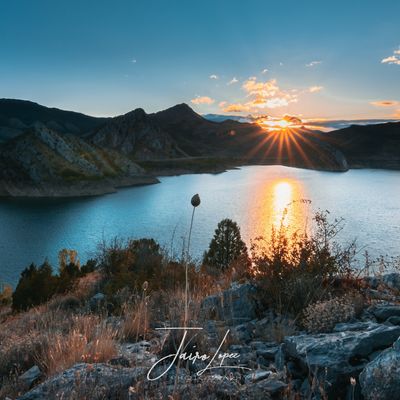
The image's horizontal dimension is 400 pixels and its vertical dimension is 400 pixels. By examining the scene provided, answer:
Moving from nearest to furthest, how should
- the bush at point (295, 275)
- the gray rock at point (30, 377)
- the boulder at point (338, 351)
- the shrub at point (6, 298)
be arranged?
the boulder at point (338, 351) < the gray rock at point (30, 377) < the bush at point (295, 275) < the shrub at point (6, 298)

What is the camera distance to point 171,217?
7150cm

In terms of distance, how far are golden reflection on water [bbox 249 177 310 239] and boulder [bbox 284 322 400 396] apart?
Result: 105 ft

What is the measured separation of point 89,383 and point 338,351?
2256 mm

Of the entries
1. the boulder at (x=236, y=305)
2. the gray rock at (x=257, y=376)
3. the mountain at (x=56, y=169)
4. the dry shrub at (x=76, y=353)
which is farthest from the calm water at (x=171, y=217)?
the gray rock at (x=257, y=376)

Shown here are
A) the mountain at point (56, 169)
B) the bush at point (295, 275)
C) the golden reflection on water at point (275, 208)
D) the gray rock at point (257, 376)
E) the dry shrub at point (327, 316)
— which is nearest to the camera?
the gray rock at point (257, 376)

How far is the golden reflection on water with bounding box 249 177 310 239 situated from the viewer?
178ft

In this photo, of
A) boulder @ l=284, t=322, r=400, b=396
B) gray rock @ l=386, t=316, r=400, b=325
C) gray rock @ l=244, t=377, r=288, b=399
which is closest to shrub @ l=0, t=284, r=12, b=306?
gray rock @ l=386, t=316, r=400, b=325

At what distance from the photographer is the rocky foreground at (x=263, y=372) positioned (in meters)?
3.26

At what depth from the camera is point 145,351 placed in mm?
4574

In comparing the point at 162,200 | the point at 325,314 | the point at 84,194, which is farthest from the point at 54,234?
the point at 325,314

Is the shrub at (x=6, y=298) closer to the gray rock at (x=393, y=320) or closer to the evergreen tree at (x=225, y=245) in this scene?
the evergreen tree at (x=225, y=245)

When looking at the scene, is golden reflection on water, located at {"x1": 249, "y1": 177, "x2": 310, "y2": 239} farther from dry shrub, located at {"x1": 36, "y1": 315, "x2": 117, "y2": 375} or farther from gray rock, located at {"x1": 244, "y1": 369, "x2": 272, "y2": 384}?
gray rock, located at {"x1": 244, "y1": 369, "x2": 272, "y2": 384}

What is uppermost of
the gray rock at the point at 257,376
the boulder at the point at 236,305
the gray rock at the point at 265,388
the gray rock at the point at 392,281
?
the gray rock at the point at 265,388

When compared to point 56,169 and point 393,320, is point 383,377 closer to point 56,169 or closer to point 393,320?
point 393,320
